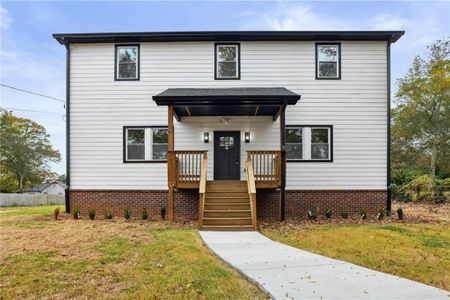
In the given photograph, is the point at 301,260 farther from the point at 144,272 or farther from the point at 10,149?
the point at 10,149

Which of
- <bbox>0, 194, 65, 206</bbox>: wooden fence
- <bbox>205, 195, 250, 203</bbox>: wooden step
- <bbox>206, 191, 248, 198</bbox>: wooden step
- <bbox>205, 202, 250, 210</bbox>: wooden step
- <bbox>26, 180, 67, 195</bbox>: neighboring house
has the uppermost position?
<bbox>206, 191, 248, 198</bbox>: wooden step

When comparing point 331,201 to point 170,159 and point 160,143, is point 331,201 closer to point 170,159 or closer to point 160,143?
point 170,159

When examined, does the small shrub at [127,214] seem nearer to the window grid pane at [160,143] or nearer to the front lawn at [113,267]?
the window grid pane at [160,143]

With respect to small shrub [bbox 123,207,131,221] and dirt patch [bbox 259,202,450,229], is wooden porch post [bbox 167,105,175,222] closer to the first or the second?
small shrub [bbox 123,207,131,221]

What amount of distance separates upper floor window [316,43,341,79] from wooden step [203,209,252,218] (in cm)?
583

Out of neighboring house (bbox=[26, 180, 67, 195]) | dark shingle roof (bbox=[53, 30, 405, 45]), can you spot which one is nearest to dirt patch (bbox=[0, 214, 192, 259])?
dark shingle roof (bbox=[53, 30, 405, 45])

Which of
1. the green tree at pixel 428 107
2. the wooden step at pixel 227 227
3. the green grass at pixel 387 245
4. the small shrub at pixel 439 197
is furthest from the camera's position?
the green tree at pixel 428 107

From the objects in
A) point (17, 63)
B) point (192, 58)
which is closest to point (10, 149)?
point (17, 63)

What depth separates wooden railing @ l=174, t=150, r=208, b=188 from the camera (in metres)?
10.8

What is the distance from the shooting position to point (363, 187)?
11992 millimetres

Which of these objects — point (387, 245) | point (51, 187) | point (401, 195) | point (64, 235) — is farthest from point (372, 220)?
point (51, 187)

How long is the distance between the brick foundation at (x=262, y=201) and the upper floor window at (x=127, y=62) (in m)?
4.26

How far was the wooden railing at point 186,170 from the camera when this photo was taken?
35.4 feet

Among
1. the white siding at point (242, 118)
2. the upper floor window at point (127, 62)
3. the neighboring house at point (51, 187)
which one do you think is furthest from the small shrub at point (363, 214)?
the neighboring house at point (51, 187)
